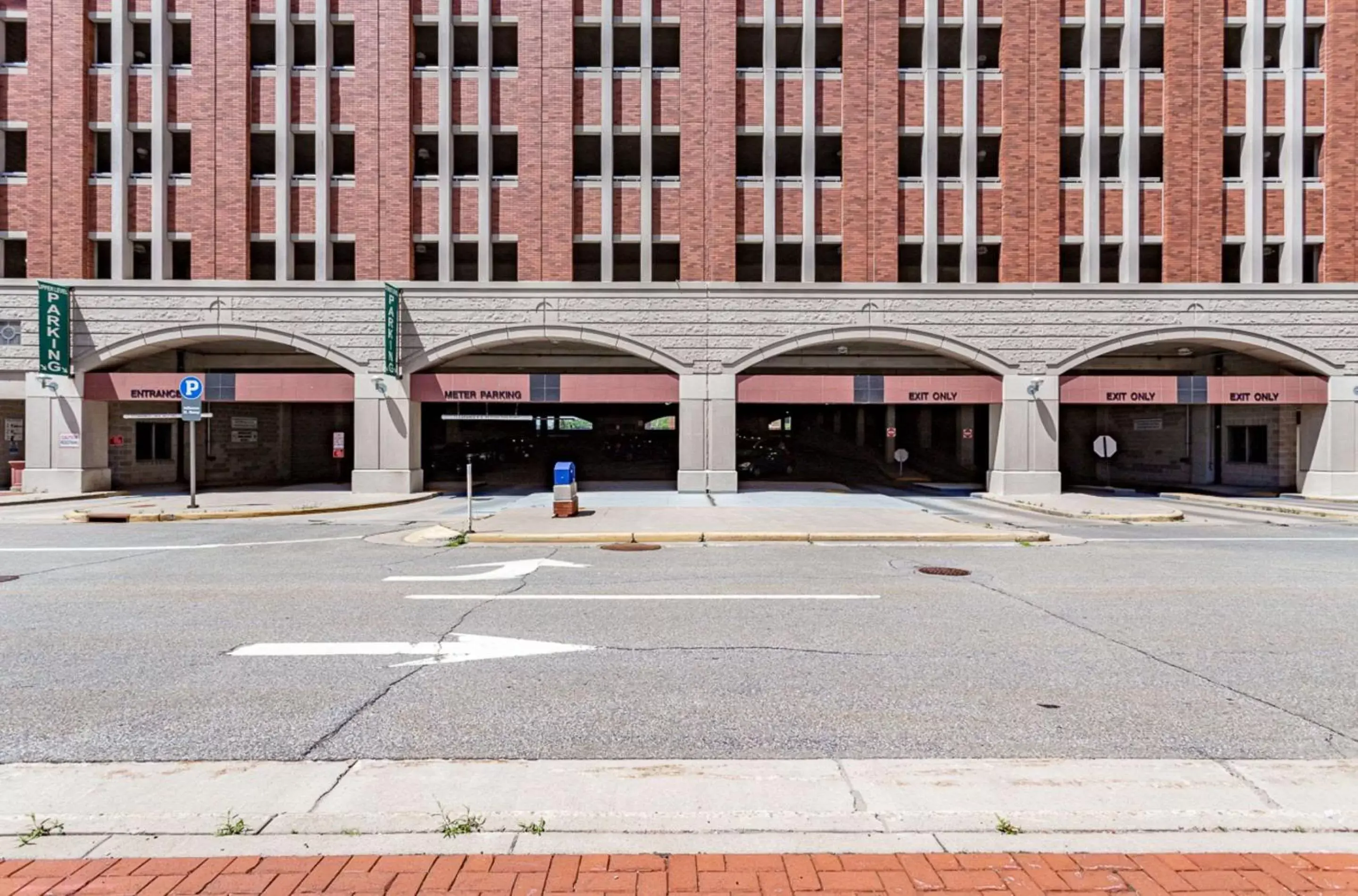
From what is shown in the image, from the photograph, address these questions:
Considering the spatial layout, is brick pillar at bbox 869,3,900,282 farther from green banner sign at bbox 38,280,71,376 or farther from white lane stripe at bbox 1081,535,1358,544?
green banner sign at bbox 38,280,71,376

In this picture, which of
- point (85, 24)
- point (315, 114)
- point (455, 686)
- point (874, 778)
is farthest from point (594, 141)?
point (874, 778)

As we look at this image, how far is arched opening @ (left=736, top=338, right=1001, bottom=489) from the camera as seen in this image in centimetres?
2353

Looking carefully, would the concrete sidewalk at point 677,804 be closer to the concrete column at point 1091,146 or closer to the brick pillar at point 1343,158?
the concrete column at point 1091,146

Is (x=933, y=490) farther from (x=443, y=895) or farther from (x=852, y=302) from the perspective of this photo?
(x=443, y=895)

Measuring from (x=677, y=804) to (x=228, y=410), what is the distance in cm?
3072

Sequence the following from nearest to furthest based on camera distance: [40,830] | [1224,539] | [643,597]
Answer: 1. [40,830]
2. [643,597]
3. [1224,539]

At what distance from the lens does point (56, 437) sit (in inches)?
890

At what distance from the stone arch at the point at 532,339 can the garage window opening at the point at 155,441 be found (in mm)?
11357

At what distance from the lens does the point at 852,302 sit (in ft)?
77.0

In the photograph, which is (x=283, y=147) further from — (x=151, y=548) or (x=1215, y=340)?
(x=1215, y=340)

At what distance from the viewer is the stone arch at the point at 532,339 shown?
23344 millimetres

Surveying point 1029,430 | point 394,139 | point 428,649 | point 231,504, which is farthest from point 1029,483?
point 231,504

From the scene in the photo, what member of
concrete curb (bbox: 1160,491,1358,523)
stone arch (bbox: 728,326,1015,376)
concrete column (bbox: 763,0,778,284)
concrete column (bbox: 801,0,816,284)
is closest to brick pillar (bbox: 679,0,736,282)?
concrete column (bbox: 763,0,778,284)

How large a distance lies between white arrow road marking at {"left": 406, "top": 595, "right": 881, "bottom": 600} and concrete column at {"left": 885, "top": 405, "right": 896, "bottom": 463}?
102 ft
